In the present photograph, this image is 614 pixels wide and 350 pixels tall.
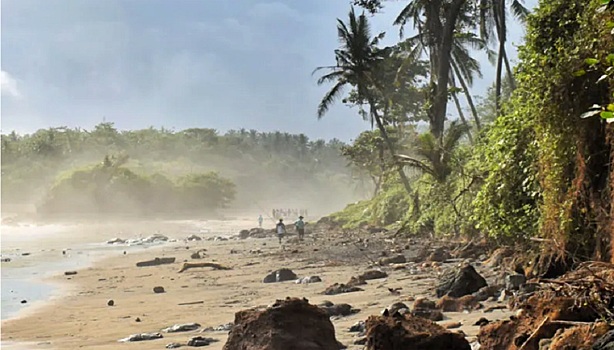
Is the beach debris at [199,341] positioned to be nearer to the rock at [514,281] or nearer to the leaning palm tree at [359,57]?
the rock at [514,281]

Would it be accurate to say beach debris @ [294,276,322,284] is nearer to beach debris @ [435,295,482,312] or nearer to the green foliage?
beach debris @ [435,295,482,312]

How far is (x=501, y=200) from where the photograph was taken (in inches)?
406

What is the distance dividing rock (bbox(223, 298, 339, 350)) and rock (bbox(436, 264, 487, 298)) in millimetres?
2917

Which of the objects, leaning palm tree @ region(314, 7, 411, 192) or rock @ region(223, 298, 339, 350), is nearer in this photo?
rock @ region(223, 298, 339, 350)

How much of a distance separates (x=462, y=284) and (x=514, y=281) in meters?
0.61

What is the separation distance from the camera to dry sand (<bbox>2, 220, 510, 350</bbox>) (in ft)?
26.5

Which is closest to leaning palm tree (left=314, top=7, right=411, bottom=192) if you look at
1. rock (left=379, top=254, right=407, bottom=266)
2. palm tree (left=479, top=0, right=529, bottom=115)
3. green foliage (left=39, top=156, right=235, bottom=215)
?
palm tree (left=479, top=0, right=529, bottom=115)

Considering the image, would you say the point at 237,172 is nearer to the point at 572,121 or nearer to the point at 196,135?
the point at 196,135

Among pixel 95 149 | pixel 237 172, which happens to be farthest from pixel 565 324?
pixel 237 172

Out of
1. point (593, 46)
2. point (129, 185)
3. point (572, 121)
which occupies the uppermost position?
point (129, 185)

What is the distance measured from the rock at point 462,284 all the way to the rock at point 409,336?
11.4ft

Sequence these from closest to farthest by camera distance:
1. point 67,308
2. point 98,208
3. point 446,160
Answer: point 67,308, point 446,160, point 98,208

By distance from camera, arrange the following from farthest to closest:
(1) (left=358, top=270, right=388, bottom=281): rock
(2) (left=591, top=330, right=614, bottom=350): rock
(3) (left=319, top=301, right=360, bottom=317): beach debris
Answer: (1) (left=358, top=270, right=388, bottom=281): rock < (3) (left=319, top=301, right=360, bottom=317): beach debris < (2) (left=591, top=330, right=614, bottom=350): rock

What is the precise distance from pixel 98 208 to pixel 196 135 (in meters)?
55.2
